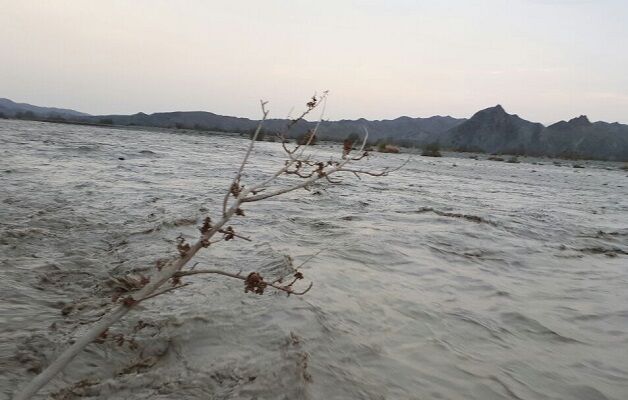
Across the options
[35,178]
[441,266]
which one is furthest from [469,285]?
[35,178]

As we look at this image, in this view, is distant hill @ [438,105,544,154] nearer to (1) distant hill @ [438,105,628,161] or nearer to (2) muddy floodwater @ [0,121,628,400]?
(1) distant hill @ [438,105,628,161]

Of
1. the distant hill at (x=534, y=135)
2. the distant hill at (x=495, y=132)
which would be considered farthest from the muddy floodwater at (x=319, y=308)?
the distant hill at (x=495, y=132)

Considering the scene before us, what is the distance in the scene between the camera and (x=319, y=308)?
4098mm

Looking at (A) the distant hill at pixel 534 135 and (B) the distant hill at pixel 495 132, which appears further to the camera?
(B) the distant hill at pixel 495 132

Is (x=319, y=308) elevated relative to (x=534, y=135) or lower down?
lower down

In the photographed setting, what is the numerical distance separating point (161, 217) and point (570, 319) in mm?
5795

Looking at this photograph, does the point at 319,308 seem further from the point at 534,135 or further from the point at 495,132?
the point at 495,132

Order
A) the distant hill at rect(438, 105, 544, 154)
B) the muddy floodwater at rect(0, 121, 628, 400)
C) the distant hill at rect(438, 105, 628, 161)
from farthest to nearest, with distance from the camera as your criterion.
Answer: the distant hill at rect(438, 105, 544, 154) → the distant hill at rect(438, 105, 628, 161) → the muddy floodwater at rect(0, 121, 628, 400)

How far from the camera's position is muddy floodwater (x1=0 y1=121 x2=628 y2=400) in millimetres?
2885

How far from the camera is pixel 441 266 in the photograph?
586 centimetres

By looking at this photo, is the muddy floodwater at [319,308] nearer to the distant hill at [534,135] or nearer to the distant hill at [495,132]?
the distant hill at [534,135]

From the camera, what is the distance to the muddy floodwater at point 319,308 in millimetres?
2885

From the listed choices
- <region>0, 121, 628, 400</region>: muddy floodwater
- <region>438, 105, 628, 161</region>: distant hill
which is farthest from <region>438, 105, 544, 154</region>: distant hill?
<region>0, 121, 628, 400</region>: muddy floodwater

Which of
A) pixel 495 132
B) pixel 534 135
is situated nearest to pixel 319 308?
pixel 534 135
